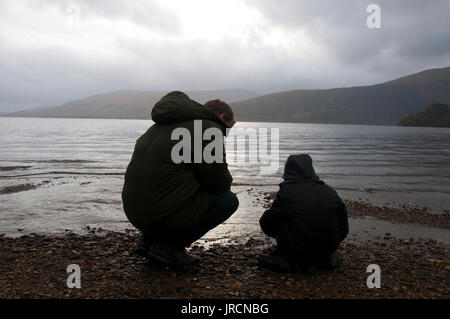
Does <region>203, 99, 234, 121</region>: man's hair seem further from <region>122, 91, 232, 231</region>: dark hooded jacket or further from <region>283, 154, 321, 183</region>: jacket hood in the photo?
<region>283, 154, 321, 183</region>: jacket hood

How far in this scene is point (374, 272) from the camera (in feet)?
16.7

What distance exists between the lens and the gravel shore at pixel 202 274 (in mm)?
4254

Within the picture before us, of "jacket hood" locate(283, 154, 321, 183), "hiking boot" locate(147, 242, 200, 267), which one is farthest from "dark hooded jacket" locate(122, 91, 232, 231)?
"jacket hood" locate(283, 154, 321, 183)

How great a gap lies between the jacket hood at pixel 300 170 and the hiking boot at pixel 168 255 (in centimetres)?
188

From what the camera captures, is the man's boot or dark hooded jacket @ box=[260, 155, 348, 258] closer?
dark hooded jacket @ box=[260, 155, 348, 258]

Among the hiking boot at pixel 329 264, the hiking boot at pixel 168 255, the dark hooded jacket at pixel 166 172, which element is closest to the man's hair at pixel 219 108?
the dark hooded jacket at pixel 166 172

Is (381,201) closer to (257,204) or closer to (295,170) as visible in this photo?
(257,204)

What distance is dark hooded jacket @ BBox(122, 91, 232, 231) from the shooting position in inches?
171

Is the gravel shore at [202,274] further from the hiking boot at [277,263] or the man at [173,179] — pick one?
the man at [173,179]

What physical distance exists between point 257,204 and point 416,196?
23.1 ft

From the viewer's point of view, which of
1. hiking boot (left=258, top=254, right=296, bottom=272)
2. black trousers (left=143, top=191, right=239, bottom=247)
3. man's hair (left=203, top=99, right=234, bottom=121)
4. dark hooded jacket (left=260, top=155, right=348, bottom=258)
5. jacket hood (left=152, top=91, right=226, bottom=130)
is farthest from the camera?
hiking boot (left=258, top=254, right=296, bottom=272)

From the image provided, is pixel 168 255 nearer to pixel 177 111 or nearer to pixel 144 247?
pixel 144 247

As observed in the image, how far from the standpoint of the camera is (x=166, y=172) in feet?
14.2
